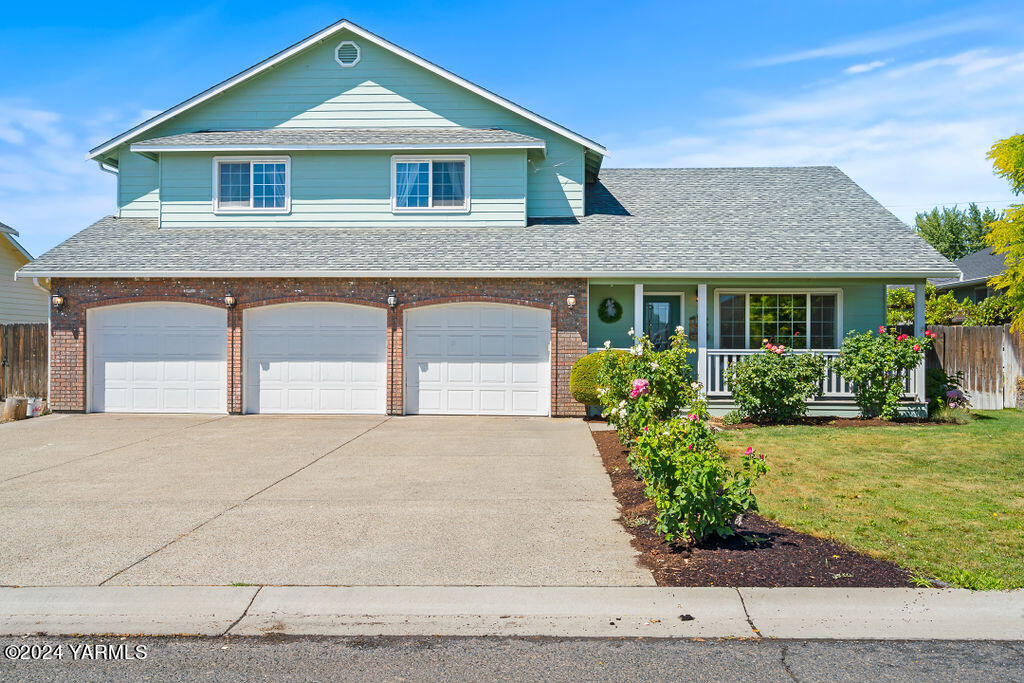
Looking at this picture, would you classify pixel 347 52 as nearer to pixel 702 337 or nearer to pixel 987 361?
pixel 702 337

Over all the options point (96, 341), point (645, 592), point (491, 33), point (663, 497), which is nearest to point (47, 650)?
point (645, 592)

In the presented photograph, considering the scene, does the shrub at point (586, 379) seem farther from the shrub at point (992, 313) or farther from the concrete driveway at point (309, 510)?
the shrub at point (992, 313)

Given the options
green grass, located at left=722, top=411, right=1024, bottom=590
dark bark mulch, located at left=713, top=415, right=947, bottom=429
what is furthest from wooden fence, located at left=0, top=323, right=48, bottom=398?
green grass, located at left=722, top=411, right=1024, bottom=590

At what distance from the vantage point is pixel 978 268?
1113 inches

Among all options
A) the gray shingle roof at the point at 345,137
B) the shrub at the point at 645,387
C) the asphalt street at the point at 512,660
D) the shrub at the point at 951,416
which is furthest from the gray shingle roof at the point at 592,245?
the asphalt street at the point at 512,660

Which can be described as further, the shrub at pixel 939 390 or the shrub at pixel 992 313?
the shrub at pixel 992 313

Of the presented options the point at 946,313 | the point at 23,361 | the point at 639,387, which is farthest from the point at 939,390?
the point at 23,361

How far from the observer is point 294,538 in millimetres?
6629

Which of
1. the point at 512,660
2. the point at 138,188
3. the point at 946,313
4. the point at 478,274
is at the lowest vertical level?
the point at 512,660

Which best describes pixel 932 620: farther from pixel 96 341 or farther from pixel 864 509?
pixel 96 341

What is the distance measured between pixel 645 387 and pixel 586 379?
4.94 metres

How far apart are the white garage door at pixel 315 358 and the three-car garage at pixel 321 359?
0.9 inches

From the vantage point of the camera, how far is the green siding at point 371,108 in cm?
Answer: 1761

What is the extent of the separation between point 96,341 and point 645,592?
49.1 feet
